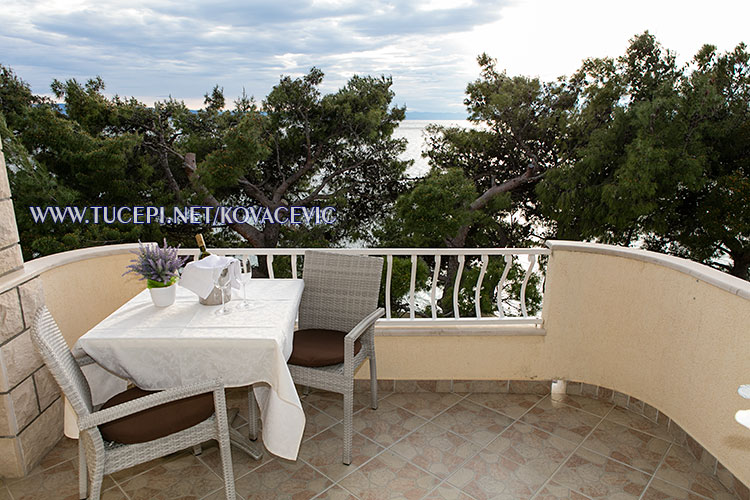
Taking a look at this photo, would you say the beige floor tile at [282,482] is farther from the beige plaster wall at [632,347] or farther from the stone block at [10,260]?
the stone block at [10,260]

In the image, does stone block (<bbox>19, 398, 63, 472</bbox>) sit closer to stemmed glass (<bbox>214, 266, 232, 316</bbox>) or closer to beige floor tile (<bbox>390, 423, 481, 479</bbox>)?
stemmed glass (<bbox>214, 266, 232, 316</bbox>)

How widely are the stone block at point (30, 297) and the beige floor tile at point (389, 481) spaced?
1.71 m

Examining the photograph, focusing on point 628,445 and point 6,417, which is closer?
point 6,417

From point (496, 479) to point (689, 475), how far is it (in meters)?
0.95

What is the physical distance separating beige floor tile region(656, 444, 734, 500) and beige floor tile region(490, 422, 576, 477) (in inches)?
17.5

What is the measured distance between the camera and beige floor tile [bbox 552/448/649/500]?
7.29 ft

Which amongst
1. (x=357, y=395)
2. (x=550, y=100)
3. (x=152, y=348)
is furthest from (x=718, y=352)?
(x=550, y=100)

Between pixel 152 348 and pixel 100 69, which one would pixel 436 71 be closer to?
pixel 100 69

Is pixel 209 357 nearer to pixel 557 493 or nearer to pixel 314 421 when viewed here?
pixel 314 421

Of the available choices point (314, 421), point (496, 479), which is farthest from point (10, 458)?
point (496, 479)

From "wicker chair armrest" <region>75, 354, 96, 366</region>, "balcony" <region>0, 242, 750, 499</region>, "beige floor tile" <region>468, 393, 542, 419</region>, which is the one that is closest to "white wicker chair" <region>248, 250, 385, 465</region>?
"balcony" <region>0, 242, 750, 499</region>

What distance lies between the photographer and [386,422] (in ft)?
9.12

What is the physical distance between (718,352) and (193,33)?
1125 cm

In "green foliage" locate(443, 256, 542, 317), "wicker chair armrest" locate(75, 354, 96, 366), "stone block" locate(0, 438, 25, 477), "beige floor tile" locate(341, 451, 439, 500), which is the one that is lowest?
"green foliage" locate(443, 256, 542, 317)
